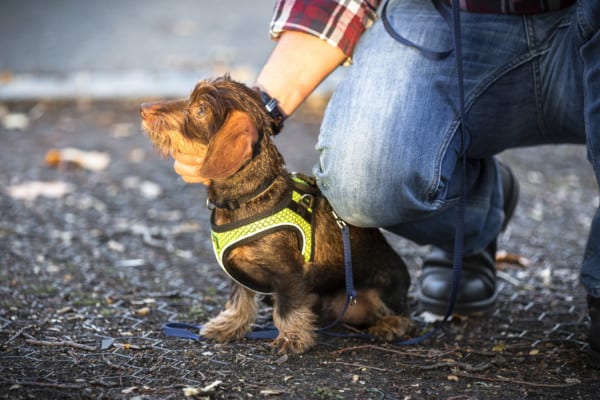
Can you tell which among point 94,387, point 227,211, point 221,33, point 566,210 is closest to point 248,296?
point 227,211

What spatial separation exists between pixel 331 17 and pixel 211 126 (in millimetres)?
839

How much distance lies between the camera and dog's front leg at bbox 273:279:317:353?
3055 mm

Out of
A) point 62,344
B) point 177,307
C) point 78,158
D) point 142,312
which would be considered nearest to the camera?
point 62,344

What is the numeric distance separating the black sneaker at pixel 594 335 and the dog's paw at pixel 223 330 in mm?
1456

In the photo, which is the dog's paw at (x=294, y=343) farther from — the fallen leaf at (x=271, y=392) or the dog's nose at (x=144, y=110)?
the dog's nose at (x=144, y=110)

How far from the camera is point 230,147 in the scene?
2910 millimetres

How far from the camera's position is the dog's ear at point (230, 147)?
9.50 ft

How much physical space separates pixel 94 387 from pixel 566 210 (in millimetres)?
4160

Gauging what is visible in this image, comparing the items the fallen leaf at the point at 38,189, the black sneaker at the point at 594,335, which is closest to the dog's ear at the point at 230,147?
the black sneaker at the point at 594,335

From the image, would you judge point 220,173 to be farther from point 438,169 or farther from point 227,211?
point 438,169

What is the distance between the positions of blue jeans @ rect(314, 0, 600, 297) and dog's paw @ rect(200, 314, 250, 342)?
2.18ft

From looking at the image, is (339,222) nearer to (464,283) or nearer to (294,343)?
(294,343)

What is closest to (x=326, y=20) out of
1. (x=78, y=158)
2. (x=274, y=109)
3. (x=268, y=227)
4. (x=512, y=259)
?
(x=274, y=109)

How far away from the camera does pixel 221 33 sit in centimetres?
1101
